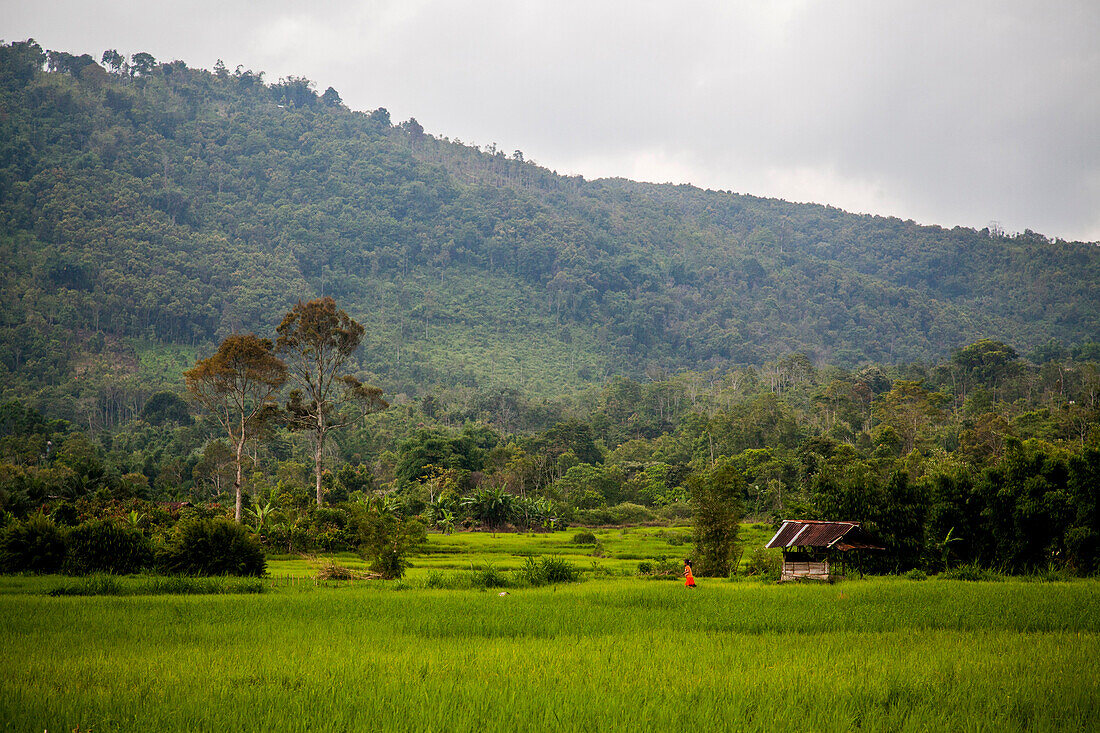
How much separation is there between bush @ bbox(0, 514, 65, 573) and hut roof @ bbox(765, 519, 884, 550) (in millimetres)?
20561

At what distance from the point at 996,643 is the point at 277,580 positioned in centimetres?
1747

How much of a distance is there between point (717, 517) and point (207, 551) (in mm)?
16455

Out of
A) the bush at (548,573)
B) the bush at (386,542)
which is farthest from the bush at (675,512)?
the bush at (386,542)

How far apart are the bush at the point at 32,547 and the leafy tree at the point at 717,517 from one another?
1903 cm

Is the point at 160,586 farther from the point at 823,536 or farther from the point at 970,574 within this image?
the point at 970,574

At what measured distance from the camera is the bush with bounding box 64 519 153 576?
2009 centimetres

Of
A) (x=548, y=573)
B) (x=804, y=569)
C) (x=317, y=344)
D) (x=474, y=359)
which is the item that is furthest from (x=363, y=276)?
(x=804, y=569)

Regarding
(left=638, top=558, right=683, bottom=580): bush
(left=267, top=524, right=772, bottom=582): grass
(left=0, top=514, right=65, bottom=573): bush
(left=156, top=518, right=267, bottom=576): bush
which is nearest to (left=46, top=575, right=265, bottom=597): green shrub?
(left=156, top=518, right=267, bottom=576): bush

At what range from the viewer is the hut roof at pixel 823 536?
22859 mm

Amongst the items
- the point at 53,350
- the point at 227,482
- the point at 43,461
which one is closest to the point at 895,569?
the point at 227,482

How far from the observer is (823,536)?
23.1m

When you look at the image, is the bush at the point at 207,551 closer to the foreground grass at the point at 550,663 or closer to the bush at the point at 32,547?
the bush at the point at 32,547

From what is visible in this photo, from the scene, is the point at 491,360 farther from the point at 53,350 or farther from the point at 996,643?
the point at 996,643

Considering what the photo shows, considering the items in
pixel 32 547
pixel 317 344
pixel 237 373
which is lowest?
pixel 32 547
